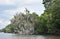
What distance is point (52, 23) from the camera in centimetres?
9725

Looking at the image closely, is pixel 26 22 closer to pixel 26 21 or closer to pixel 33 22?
pixel 26 21

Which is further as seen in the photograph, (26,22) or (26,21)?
(26,22)

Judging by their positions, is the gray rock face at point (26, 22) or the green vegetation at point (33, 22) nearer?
the green vegetation at point (33, 22)

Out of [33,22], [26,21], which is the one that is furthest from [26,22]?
[33,22]

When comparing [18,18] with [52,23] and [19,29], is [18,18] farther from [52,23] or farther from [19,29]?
[52,23]

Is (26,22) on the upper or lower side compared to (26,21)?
lower

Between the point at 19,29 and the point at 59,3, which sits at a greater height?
the point at 59,3

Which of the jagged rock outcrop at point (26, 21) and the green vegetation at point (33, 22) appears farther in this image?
the jagged rock outcrop at point (26, 21)

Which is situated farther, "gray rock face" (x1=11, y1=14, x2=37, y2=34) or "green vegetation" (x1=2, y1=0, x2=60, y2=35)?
"gray rock face" (x1=11, y1=14, x2=37, y2=34)

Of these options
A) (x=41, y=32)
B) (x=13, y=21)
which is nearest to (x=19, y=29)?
(x=13, y=21)

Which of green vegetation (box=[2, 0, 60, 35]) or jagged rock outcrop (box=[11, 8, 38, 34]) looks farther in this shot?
jagged rock outcrop (box=[11, 8, 38, 34])

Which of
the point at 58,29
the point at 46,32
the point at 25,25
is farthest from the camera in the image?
the point at 25,25

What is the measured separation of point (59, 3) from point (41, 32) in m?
27.5

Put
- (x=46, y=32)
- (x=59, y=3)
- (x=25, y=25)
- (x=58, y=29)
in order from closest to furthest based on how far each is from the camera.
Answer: (x=59, y=3)
(x=58, y=29)
(x=46, y=32)
(x=25, y=25)
